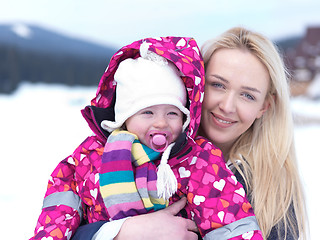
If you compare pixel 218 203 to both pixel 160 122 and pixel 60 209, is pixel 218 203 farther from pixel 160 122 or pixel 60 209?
pixel 60 209

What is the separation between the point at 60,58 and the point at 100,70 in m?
0.58

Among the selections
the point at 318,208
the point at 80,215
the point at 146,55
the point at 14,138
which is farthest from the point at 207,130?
the point at 14,138

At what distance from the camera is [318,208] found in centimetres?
328

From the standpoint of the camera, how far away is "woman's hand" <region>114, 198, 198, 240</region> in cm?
116

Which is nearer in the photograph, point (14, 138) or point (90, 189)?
point (90, 189)

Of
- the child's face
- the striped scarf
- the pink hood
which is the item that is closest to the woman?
the pink hood

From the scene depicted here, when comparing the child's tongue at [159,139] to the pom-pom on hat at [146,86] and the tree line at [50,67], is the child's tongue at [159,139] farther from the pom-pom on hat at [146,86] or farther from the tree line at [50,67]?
the tree line at [50,67]

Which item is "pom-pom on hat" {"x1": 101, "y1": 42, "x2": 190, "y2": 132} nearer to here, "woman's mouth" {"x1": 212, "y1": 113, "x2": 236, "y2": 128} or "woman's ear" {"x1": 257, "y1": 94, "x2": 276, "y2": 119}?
"woman's mouth" {"x1": 212, "y1": 113, "x2": 236, "y2": 128}

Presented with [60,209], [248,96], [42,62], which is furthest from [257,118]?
[42,62]

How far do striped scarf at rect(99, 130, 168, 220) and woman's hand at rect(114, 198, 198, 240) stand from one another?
0.11 ft

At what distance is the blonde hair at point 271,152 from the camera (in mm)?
1413

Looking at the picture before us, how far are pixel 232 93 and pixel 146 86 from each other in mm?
384

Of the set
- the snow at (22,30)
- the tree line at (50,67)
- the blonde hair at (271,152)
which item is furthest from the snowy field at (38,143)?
the blonde hair at (271,152)

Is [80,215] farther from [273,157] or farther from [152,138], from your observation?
[273,157]
